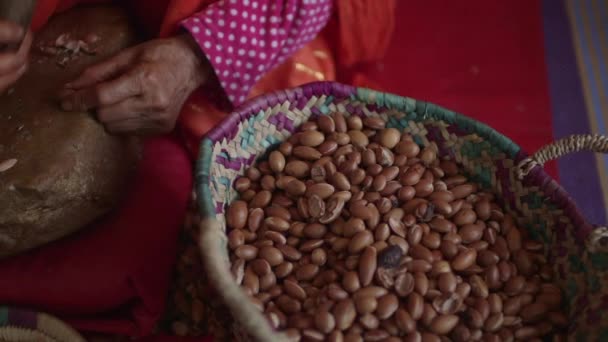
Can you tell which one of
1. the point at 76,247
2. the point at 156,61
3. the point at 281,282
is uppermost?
the point at 156,61

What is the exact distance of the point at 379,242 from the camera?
2.47 feet

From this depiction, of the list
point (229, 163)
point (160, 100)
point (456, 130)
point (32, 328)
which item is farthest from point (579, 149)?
point (32, 328)

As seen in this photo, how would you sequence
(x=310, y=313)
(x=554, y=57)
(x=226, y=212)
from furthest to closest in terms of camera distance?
(x=554, y=57), (x=226, y=212), (x=310, y=313)

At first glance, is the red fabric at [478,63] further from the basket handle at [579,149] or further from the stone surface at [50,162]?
the stone surface at [50,162]

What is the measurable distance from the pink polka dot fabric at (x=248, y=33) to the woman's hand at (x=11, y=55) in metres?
0.23

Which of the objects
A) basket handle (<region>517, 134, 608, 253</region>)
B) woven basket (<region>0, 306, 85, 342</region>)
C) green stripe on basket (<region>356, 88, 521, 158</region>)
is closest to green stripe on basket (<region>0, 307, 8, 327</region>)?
woven basket (<region>0, 306, 85, 342</region>)

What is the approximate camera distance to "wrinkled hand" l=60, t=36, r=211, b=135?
837 mm

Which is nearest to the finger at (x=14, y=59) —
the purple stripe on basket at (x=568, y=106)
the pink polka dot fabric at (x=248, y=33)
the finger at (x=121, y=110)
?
the finger at (x=121, y=110)

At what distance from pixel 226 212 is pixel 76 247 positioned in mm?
254

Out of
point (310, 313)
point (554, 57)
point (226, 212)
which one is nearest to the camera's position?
point (310, 313)

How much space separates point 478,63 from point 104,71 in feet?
2.82

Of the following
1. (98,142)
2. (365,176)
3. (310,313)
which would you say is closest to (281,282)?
(310,313)

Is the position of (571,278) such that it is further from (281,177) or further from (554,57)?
(554,57)

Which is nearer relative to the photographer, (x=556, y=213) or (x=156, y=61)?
(x=556, y=213)
